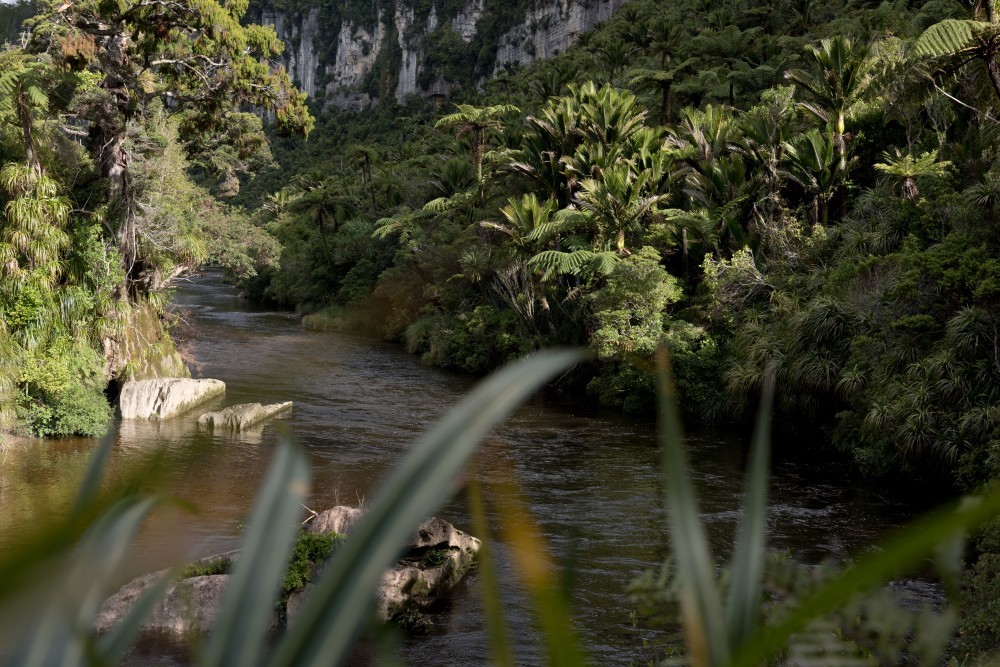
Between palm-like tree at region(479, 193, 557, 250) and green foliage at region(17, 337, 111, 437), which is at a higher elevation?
palm-like tree at region(479, 193, 557, 250)

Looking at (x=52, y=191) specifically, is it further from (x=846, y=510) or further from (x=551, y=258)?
(x=846, y=510)

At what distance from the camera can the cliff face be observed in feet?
283

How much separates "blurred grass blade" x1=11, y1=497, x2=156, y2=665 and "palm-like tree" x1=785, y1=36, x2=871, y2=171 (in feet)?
72.4

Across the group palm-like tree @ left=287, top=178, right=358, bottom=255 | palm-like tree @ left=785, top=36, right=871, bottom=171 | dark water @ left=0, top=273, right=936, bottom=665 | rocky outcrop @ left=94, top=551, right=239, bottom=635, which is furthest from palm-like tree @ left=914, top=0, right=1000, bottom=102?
palm-like tree @ left=287, top=178, right=358, bottom=255

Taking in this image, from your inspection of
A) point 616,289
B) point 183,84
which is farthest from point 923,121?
point 183,84

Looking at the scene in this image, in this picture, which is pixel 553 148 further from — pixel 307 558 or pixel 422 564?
pixel 307 558

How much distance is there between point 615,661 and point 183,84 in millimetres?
15718

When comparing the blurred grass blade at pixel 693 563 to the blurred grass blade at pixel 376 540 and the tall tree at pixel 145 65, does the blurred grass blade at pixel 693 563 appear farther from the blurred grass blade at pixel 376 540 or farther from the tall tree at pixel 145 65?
the tall tree at pixel 145 65

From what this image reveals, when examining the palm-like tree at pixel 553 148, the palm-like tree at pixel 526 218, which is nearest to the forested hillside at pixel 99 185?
the palm-like tree at pixel 526 218

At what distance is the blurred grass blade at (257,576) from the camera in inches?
27.6

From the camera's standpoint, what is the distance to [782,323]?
1788 centimetres

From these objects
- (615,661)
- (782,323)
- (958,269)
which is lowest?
(615,661)

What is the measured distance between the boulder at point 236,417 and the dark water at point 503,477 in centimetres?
45

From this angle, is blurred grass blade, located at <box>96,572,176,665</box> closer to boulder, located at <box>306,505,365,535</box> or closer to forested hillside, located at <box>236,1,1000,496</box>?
boulder, located at <box>306,505,365,535</box>
